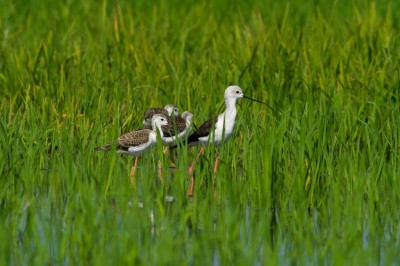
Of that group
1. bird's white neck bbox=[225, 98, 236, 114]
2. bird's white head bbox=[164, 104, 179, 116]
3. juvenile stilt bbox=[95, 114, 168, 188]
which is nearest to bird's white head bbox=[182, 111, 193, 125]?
bird's white head bbox=[164, 104, 179, 116]

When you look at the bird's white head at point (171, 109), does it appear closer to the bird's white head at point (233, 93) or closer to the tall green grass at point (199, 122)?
the tall green grass at point (199, 122)

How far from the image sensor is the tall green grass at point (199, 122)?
224 inches

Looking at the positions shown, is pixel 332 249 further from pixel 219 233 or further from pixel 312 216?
pixel 312 216

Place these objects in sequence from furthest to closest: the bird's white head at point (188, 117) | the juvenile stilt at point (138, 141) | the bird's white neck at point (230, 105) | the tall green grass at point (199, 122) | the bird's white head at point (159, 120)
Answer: the bird's white head at point (188, 117), the bird's white neck at point (230, 105), the bird's white head at point (159, 120), the juvenile stilt at point (138, 141), the tall green grass at point (199, 122)

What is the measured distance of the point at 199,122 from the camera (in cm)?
991

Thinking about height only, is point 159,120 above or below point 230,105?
below

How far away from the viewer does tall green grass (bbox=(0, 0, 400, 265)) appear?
5688mm

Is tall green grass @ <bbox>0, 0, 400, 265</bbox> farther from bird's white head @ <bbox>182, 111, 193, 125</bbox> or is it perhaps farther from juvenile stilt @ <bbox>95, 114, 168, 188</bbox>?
bird's white head @ <bbox>182, 111, 193, 125</bbox>

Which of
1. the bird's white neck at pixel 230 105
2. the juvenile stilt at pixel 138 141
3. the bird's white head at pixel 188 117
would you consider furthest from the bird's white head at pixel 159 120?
the bird's white neck at pixel 230 105

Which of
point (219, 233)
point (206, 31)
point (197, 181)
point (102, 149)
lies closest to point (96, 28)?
point (206, 31)

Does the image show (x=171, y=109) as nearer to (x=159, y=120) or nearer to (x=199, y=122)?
(x=199, y=122)

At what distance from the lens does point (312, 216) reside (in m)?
6.80

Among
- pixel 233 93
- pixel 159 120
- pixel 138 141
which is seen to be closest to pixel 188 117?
pixel 159 120

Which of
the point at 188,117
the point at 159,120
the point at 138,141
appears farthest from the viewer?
the point at 188,117
